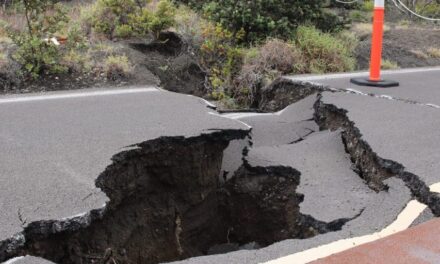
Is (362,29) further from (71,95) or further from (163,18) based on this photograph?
(71,95)

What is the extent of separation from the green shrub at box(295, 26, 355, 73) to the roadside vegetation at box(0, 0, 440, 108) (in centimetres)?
2

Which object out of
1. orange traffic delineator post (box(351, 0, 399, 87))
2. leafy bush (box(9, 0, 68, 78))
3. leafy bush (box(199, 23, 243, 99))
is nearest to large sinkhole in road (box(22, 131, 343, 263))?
orange traffic delineator post (box(351, 0, 399, 87))

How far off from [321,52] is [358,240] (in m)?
6.95

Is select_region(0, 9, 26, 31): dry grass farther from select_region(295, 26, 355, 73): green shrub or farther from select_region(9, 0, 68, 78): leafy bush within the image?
select_region(295, 26, 355, 73): green shrub

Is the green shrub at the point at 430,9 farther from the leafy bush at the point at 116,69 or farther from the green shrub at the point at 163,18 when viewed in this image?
the leafy bush at the point at 116,69

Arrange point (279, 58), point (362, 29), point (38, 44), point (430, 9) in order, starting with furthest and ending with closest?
point (430, 9) < point (362, 29) < point (279, 58) < point (38, 44)

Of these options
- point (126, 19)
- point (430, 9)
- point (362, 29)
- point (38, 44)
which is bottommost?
point (362, 29)

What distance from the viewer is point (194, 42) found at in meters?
9.98

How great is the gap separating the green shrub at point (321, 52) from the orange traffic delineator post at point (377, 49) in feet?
4.93

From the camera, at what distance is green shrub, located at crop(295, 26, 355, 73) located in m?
9.62

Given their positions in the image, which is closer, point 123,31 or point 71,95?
point 71,95

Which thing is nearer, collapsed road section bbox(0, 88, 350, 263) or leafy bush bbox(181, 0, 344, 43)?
collapsed road section bbox(0, 88, 350, 263)

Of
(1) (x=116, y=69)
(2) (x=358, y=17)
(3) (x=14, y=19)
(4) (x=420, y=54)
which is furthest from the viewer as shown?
(2) (x=358, y=17)

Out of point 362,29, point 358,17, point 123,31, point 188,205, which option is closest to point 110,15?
point 123,31
